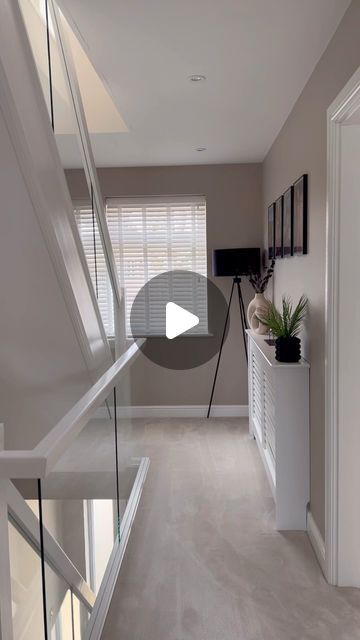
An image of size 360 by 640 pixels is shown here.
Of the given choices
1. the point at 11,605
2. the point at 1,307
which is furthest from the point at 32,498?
the point at 1,307

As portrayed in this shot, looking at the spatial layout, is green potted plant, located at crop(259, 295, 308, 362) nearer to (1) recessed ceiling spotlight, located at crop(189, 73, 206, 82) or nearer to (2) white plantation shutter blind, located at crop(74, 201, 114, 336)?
(2) white plantation shutter blind, located at crop(74, 201, 114, 336)

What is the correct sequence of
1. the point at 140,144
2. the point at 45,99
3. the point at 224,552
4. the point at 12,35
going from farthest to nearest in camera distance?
the point at 140,144, the point at 224,552, the point at 45,99, the point at 12,35

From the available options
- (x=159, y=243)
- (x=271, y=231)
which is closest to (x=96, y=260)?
(x=271, y=231)

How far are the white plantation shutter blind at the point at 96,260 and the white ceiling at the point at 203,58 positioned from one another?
0.28m

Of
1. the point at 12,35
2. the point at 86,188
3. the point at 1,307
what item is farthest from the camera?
the point at 86,188

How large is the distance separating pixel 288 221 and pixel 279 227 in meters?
0.42

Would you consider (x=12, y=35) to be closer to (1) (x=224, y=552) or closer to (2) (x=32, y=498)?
(2) (x=32, y=498)

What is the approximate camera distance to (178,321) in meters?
5.37

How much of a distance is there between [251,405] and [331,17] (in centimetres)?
319

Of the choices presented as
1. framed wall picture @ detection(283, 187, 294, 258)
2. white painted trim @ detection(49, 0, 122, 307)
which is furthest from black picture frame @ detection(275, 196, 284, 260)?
white painted trim @ detection(49, 0, 122, 307)

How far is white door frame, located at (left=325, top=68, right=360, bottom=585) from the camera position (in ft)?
7.59

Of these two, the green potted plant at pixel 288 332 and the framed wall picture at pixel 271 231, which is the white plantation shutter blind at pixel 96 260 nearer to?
the green potted plant at pixel 288 332

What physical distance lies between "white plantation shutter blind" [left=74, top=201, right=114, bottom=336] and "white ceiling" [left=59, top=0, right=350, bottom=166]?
28cm

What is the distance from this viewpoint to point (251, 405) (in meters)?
4.64
